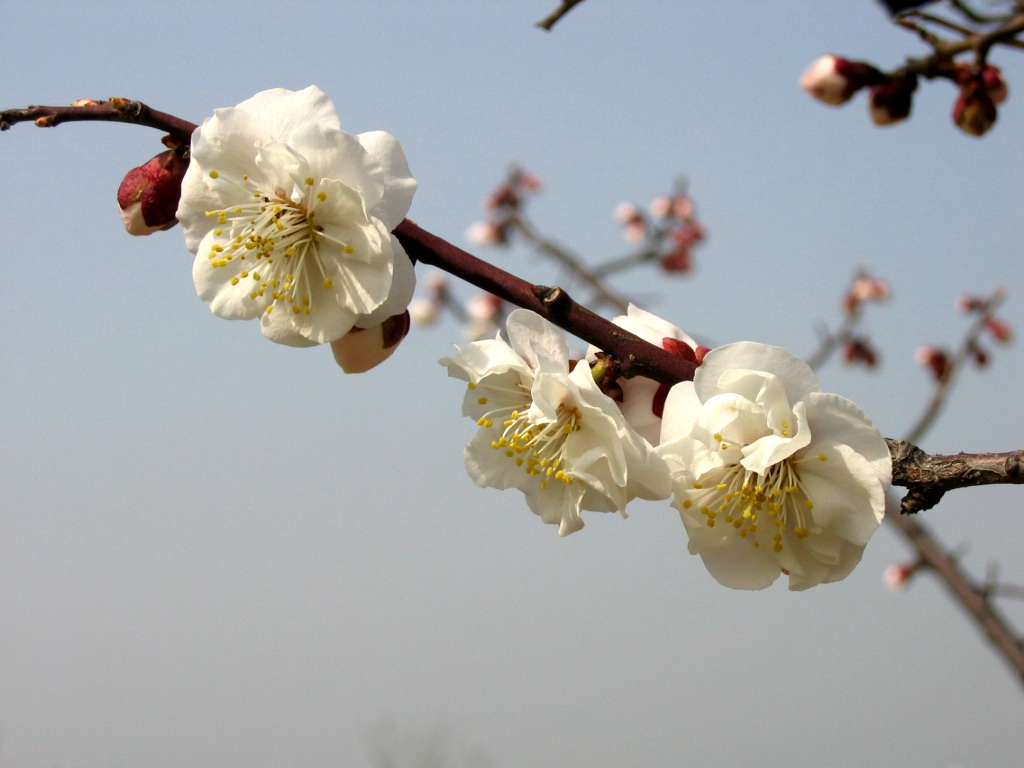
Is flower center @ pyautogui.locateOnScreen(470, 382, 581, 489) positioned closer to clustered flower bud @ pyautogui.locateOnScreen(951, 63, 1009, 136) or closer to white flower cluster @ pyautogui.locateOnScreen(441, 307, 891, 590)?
white flower cluster @ pyautogui.locateOnScreen(441, 307, 891, 590)

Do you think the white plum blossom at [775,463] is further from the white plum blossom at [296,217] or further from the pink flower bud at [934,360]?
the pink flower bud at [934,360]

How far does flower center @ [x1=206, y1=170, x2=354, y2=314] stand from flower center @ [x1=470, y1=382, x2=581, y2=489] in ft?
0.73

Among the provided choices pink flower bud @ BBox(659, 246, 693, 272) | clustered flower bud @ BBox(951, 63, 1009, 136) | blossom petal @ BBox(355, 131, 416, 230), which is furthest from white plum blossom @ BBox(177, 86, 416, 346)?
pink flower bud @ BBox(659, 246, 693, 272)

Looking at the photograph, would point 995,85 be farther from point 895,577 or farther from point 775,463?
point 895,577

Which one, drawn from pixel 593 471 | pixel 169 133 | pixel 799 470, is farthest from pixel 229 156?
pixel 799 470

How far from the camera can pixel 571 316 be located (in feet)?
2.71

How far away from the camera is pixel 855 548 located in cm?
87

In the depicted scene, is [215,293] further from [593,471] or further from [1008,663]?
[1008,663]

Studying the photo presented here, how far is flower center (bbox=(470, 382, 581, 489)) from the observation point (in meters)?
0.90

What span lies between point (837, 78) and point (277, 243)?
25.8 inches

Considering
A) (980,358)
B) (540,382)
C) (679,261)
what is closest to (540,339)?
(540,382)

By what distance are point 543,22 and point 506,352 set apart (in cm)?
36

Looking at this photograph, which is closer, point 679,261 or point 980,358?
point 980,358

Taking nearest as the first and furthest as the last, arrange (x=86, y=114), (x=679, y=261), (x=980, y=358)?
(x=86, y=114) < (x=980, y=358) < (x=679, y=261)
